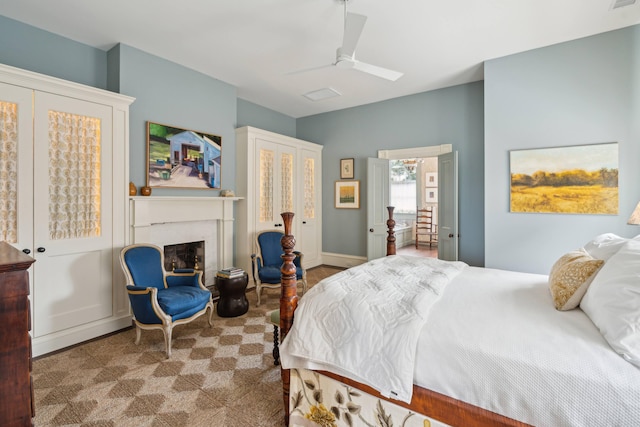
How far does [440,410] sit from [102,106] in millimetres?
3849

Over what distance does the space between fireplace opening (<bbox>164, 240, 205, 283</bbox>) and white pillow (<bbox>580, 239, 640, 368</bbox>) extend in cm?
407

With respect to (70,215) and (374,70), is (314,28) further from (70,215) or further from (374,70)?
(70,215)

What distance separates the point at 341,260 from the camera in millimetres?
6090

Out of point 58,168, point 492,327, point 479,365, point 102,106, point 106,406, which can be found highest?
point 102,106

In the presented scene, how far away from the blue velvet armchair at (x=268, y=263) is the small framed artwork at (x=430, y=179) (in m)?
5.84

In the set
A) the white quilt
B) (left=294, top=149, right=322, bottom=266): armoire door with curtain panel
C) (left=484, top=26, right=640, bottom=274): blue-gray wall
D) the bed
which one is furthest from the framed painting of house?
(left=484, top=26, right=640, bottom=274): blue-gray wall

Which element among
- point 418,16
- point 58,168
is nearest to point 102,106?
point 58,168

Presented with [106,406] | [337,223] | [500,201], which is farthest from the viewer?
[337,223]

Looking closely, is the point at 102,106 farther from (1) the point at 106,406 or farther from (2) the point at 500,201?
(2) the point at 500,201

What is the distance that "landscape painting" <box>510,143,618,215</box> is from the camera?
3.25 metres

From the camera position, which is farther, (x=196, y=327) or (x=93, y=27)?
(x=196, y=327)

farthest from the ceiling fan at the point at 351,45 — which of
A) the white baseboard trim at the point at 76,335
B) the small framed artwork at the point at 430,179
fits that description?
the small framed artwork at the point at 430,179

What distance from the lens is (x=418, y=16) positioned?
9.56ft

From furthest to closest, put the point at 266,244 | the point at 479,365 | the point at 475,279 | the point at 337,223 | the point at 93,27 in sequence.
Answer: the point at 337,223 < the point at 266,244 < the point at 93,27 < the point at 475,279 < the point at 479,365
